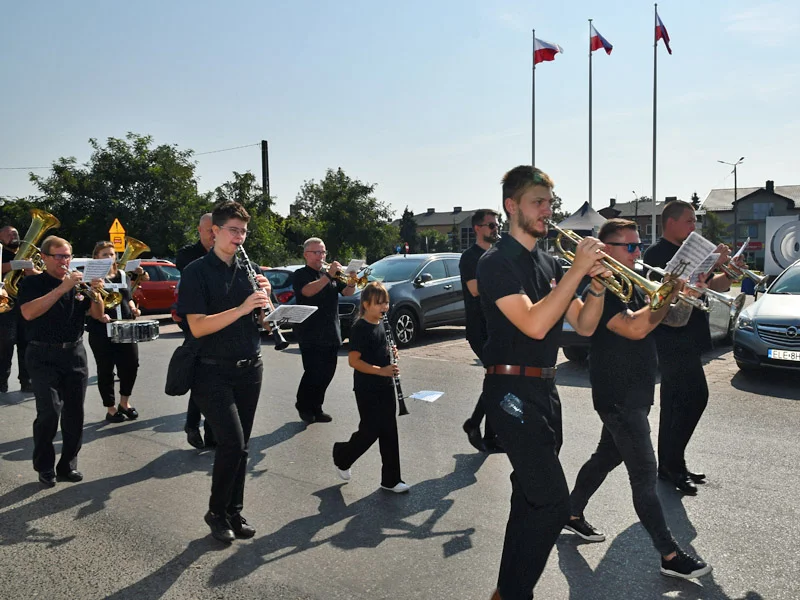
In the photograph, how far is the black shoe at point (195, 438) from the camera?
6395 millimetres

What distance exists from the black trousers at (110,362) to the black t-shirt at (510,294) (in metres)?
5.53

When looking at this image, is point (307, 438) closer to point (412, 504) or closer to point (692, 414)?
point (412, 504)

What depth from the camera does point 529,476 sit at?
3020mm

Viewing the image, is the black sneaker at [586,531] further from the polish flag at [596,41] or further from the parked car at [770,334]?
the polish flag at [596,41]

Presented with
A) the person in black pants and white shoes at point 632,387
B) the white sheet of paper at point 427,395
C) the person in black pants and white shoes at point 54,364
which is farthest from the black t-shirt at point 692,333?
the person in black pants and white shoes at point 54,364

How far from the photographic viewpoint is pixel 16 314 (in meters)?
9.02

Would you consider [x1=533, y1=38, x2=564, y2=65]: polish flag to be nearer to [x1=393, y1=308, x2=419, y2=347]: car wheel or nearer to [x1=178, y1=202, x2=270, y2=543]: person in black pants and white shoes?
[x1=393, y1=308, x2=419, y2=347]: car wheel

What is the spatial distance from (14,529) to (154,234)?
94.1ft

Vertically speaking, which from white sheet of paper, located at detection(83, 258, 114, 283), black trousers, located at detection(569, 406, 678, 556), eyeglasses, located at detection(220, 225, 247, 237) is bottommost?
black trousers, located at detection(569, 406, 678, 556)

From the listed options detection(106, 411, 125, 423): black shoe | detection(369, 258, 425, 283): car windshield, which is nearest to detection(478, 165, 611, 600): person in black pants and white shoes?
detection(106, 411, 125, 423): black shoe

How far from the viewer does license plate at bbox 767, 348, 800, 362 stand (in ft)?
28.2

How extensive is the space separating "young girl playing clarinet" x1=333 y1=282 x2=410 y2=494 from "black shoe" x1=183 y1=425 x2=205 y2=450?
1646 millimetres

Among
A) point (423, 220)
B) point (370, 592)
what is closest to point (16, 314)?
point (370, 592)

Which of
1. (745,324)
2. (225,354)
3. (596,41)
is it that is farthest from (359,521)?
(596,41)
